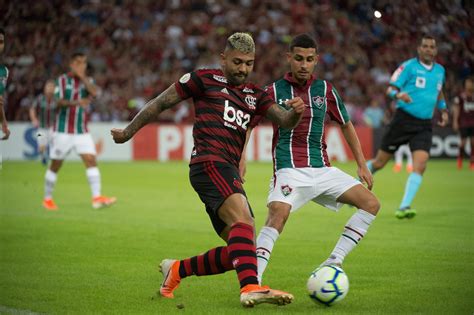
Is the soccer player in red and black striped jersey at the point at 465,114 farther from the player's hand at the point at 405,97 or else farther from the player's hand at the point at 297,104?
the player's hand at the point at 297,104

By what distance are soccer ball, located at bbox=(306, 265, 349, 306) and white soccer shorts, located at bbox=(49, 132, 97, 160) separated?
8.24 meters

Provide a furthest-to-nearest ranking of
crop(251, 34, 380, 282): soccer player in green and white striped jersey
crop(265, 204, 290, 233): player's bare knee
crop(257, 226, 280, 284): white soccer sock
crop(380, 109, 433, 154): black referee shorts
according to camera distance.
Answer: crop(380, 109, 433, 154): black referee shorts → crop(251, 34, 380, 282): soccer player in green and white striped jersey → crop(265, 204, 290, 233): player's bare knee → crop(257, 226, 280, 284): white soccer sock

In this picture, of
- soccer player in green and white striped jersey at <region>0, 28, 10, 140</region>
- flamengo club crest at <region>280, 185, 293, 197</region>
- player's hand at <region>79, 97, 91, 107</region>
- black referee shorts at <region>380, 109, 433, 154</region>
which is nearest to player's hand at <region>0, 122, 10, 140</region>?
soccer player in green and white striped jersey at <region>0, 28, 10, 140</region>

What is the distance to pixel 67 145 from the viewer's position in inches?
551

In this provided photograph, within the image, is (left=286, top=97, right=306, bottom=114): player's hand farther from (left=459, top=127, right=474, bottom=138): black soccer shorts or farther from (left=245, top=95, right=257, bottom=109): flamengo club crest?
(left=459, top=127, right=474, bottom=138): black soccer shorts

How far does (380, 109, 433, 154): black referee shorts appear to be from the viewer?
12.4 m

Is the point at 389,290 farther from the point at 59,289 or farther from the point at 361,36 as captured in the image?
the point at 361,36

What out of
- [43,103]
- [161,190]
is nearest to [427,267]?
[161,190]

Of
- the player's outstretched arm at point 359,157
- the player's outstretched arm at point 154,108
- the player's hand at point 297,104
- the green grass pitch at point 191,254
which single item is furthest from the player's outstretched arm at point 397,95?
the player's outstretched arm at point 154,108

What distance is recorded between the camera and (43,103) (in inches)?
923

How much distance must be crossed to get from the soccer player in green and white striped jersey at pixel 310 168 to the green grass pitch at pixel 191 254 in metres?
0.54

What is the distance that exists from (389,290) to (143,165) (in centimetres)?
1831

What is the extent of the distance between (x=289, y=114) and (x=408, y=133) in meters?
6.54

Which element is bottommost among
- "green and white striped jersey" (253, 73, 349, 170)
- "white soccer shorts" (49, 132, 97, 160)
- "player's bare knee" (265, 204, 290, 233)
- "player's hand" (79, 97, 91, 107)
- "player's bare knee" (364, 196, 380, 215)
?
"white soccer shorts" (49, 132, 97, 160)
